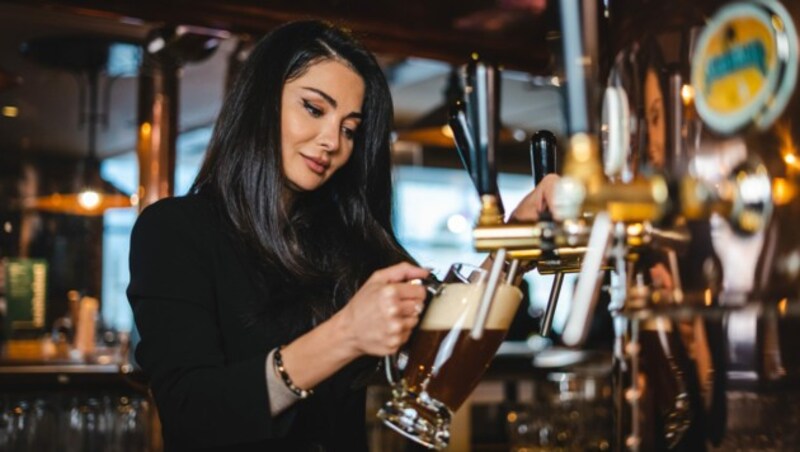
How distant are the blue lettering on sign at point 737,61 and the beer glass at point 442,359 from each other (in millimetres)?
317

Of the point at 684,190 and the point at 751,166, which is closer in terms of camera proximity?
the point at 684,190

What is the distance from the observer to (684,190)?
35.5 inches

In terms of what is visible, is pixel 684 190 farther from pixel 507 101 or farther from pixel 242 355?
pixel 507 101

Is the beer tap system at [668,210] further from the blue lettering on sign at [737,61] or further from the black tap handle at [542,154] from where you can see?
the black tap handle at [542,154]

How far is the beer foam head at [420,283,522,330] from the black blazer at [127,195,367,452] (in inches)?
9.8

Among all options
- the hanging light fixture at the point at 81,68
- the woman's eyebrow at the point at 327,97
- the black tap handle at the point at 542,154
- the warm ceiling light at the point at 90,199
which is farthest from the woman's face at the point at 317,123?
the warm ceiling light at the point at 90,199

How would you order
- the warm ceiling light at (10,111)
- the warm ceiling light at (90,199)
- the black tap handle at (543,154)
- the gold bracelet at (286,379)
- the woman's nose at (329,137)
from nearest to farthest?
the gold bracelet at (286,379) < the black tap handle at (543,154) < the woman's nose at (329,137) < the warm ceiling light at (10,111) < the warm ceiling light at (90,199)

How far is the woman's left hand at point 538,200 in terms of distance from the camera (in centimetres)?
132

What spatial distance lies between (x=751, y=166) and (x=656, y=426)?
0.36 meters

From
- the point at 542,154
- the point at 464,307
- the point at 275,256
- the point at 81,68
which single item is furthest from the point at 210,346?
the point at 81,68

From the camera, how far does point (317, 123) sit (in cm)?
163

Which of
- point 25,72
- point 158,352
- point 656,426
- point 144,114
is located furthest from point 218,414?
point 25,72

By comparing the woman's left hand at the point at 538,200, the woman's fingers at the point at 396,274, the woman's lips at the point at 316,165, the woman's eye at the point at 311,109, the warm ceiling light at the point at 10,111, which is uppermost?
the warm ceiling light at the point at 10,111

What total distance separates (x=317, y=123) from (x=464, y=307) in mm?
577
